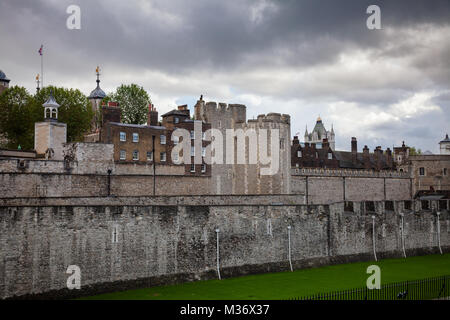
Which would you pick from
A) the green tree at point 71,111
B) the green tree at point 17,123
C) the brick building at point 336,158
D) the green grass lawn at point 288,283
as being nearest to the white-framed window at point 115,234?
the green grass lawn at point 288,283

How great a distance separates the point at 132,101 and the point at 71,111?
12289 mm

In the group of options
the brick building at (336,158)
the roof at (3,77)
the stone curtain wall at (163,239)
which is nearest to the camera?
the stone curtain wall at (163,239)

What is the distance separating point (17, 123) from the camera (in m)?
55.5

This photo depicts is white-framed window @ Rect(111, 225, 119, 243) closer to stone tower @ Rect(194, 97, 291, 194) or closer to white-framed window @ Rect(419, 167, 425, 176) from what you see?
stone tower @ Rect(194, 97, 291, 194)

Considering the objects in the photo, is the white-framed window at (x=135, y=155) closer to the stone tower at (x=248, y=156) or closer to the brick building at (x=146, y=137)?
the brick building at (x=146, y=137)

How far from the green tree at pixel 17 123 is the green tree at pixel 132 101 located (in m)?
13.7

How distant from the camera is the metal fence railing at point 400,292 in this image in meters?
23.7

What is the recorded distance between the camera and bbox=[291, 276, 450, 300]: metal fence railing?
23.7 m

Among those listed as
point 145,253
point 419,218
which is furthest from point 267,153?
point 145,253

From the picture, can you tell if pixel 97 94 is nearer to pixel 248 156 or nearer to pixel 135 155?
pixel 248 156

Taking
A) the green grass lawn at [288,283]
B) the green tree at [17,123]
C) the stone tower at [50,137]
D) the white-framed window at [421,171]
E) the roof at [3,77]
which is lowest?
the green grass lawn at [288,283]

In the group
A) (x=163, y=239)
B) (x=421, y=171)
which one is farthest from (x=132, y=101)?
(x=163, y=239)

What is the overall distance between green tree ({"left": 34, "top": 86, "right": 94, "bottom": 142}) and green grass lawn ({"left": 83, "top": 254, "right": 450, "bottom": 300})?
3347 centimetres
